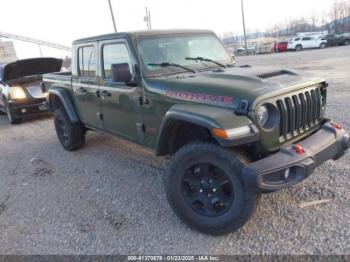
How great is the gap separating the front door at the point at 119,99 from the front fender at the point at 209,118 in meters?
0.71

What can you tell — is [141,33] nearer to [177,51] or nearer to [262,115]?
[177,51]

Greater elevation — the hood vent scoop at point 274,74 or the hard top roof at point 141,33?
the hard top roof at point 141,33

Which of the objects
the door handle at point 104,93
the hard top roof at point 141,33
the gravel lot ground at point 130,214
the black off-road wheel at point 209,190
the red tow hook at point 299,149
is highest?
the hard top roof at point 141,33

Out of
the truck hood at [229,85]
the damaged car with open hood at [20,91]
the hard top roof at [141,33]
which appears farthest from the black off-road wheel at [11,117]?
the truck hood at [229,85]

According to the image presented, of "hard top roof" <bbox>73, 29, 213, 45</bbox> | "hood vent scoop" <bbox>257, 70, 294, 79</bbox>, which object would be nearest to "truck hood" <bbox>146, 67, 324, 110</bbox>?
"hood vent scoop" <bbox>257, 70, 294, 79</bbox>

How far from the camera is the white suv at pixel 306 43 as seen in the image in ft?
116

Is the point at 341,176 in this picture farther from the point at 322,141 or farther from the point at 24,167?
the point at 24,167

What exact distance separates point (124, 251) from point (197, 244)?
66 cm

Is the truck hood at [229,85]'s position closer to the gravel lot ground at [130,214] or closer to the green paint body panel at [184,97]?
the green paint body panel at [184,97]

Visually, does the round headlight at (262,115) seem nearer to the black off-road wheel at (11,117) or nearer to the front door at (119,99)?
the front door at (119,99)

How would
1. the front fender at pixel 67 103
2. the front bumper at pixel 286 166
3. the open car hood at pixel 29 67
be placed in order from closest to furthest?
the front bumper at pixel 286 166 → the front fender at pixel 67 103 → the open car hood at pixel 29 67

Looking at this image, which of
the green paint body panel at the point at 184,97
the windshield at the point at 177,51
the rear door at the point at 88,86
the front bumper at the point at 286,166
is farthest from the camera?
the rear door at the point at 88,86

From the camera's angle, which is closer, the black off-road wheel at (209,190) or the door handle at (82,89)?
the black off-road wheel at (209,190)

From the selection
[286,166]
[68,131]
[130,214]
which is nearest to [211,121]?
[286,166]
